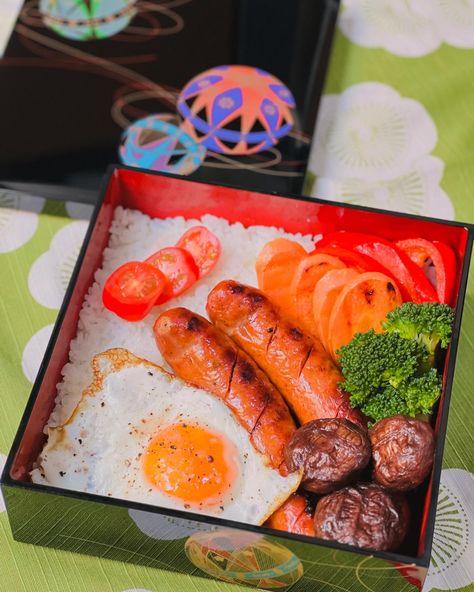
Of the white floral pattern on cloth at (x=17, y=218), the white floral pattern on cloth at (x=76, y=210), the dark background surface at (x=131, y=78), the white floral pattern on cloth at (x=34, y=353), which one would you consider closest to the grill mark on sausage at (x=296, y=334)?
the dark background surface at (x=131, y=78)

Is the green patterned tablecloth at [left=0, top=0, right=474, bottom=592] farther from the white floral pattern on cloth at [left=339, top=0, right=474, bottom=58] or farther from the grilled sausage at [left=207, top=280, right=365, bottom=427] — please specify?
the grilled sausage at [left=207, top=280, right=365, bottom=427]

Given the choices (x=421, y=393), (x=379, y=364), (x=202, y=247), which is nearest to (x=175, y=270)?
(x=202, y=247)

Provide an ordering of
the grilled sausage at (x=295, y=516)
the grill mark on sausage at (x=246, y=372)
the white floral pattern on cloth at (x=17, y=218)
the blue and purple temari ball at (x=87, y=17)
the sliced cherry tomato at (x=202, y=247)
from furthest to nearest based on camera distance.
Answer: the blue and purple temari ball at (x=87, y=17)
the white floral pattern on cloth at (x=17, y=218)
the sliced cherry tomato at (x=202, y=247)
the grill mark on sausage at (x=246, y=372)
the grilled sausage at (x=295, y=516)

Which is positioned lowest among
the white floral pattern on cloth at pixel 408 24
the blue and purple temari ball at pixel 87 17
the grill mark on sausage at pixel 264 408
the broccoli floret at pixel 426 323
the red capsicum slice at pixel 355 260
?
the grill mark on sausage at pixel 264 408

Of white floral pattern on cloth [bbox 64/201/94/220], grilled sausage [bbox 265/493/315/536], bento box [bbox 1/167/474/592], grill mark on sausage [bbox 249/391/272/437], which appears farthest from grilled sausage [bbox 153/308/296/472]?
white floral pattern on cloth [bbox 64/201/94/220]

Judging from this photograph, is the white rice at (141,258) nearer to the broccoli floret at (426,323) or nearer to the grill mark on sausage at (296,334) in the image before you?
the grill mark on sausage at (296,334)

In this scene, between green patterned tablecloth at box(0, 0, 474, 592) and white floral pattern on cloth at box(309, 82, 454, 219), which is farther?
white floral pattern on cloth at box(309, 82, 454, 219)

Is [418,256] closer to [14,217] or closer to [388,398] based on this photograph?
[388,398]
